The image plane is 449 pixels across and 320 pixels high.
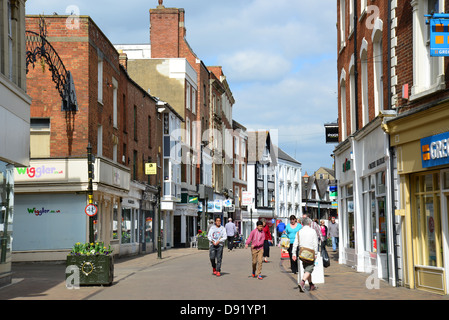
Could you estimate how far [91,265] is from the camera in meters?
16.8

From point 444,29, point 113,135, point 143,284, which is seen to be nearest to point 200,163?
point 113,135

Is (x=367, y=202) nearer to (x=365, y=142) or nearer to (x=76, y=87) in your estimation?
(x=365, y=142)

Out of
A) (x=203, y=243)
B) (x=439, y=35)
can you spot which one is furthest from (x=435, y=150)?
(x=203, y=243)

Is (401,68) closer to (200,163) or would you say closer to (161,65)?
(161,65)

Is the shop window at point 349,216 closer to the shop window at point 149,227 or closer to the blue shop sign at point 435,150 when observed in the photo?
→ the blue shop sign at point 435,150

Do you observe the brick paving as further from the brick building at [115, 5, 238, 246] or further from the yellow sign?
the brick building at [115, 5, 238, 246]

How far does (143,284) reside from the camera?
17.3 meters

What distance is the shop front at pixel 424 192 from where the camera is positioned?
46.6 ft

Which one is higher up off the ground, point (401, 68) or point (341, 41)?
point (341, 41)

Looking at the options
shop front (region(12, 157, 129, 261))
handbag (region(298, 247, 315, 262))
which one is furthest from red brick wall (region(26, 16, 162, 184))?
handbag (region(298, 247, 315, 262))

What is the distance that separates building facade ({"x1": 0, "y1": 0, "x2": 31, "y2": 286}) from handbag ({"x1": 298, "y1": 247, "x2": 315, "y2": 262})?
7.81 metres

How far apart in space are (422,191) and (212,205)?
40.3 m

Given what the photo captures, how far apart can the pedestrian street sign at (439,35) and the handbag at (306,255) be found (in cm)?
515

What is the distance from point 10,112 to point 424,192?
1068cm
